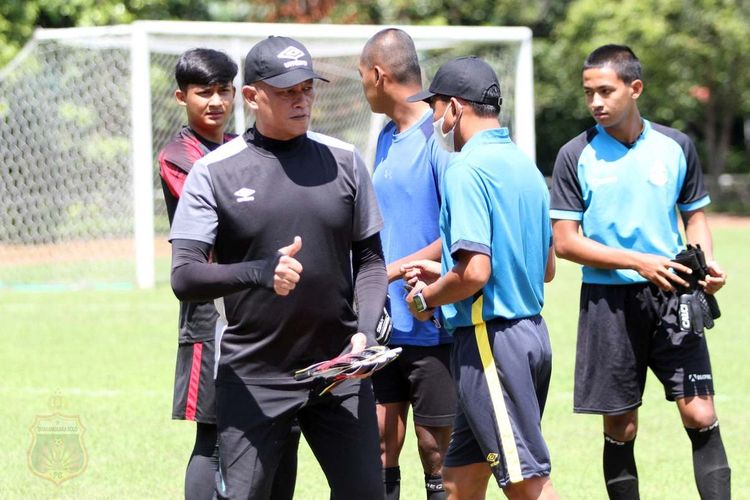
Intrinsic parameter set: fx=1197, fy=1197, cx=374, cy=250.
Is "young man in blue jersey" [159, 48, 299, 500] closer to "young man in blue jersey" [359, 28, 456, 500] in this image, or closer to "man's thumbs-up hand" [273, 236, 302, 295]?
"young man in blue jersey" [359, 28, 456, 500]

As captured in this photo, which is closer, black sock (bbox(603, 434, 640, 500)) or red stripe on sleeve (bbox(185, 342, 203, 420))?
red stripe on sleeve (bbox(185, 342, 203, 420))

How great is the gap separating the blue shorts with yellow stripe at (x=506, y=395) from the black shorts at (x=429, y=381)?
0.89m

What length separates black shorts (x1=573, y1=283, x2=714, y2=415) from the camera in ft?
19.0

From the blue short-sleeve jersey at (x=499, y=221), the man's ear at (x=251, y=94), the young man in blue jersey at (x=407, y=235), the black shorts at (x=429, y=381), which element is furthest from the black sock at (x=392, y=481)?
the man's ear at (x=251, y=94)

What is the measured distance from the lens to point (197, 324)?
5234 mm

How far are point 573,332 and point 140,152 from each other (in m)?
6.95

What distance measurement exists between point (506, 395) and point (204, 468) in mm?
1390

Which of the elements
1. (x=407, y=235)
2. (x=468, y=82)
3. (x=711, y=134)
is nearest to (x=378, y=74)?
Answer: (x=407, y=235)

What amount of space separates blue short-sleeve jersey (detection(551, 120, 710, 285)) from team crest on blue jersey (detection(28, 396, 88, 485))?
3347mm

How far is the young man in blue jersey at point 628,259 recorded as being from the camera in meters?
5.76

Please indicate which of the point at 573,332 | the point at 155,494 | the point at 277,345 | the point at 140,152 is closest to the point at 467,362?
the point at 277,345

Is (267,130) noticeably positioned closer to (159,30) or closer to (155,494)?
(155,494)

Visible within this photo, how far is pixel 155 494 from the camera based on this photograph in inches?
264

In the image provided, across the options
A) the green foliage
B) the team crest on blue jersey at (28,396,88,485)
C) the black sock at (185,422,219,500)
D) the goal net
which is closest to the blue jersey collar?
the black sock at (185,422,219,500)
